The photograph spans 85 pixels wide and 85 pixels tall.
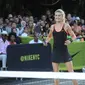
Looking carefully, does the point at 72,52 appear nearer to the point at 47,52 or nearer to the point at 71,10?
the point at 47,52

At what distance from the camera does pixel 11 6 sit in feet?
68.0

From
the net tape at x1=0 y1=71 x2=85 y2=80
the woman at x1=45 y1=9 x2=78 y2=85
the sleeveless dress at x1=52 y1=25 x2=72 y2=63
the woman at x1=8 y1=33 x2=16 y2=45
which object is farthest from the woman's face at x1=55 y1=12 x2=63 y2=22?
the woman at x1=8 y1=33 x2=16 y2=45

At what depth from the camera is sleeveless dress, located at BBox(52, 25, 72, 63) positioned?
26.2 ft

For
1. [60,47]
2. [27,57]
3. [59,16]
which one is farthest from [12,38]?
[59,16]

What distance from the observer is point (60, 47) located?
8.04 metres

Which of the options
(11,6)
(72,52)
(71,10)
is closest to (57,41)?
(72,52)

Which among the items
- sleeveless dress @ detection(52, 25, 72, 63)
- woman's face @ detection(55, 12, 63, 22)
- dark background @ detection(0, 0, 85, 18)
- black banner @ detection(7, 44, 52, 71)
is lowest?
black banner @ detection(7, 44, 52, 71)

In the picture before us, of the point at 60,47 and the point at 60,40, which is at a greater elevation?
the point at 60,40

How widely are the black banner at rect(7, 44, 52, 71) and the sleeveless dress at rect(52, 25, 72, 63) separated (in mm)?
3364

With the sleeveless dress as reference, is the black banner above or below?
below

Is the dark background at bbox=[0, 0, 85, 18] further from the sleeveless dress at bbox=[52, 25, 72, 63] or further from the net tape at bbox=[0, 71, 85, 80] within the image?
the net tape at bbox=[0, 71, 85, 80]

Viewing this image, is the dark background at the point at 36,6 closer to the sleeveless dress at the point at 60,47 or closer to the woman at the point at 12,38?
the woman at the point at 12,38

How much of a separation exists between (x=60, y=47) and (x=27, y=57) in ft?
11.9

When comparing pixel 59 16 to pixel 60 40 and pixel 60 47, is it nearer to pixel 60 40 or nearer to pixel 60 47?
pixel 60 40
